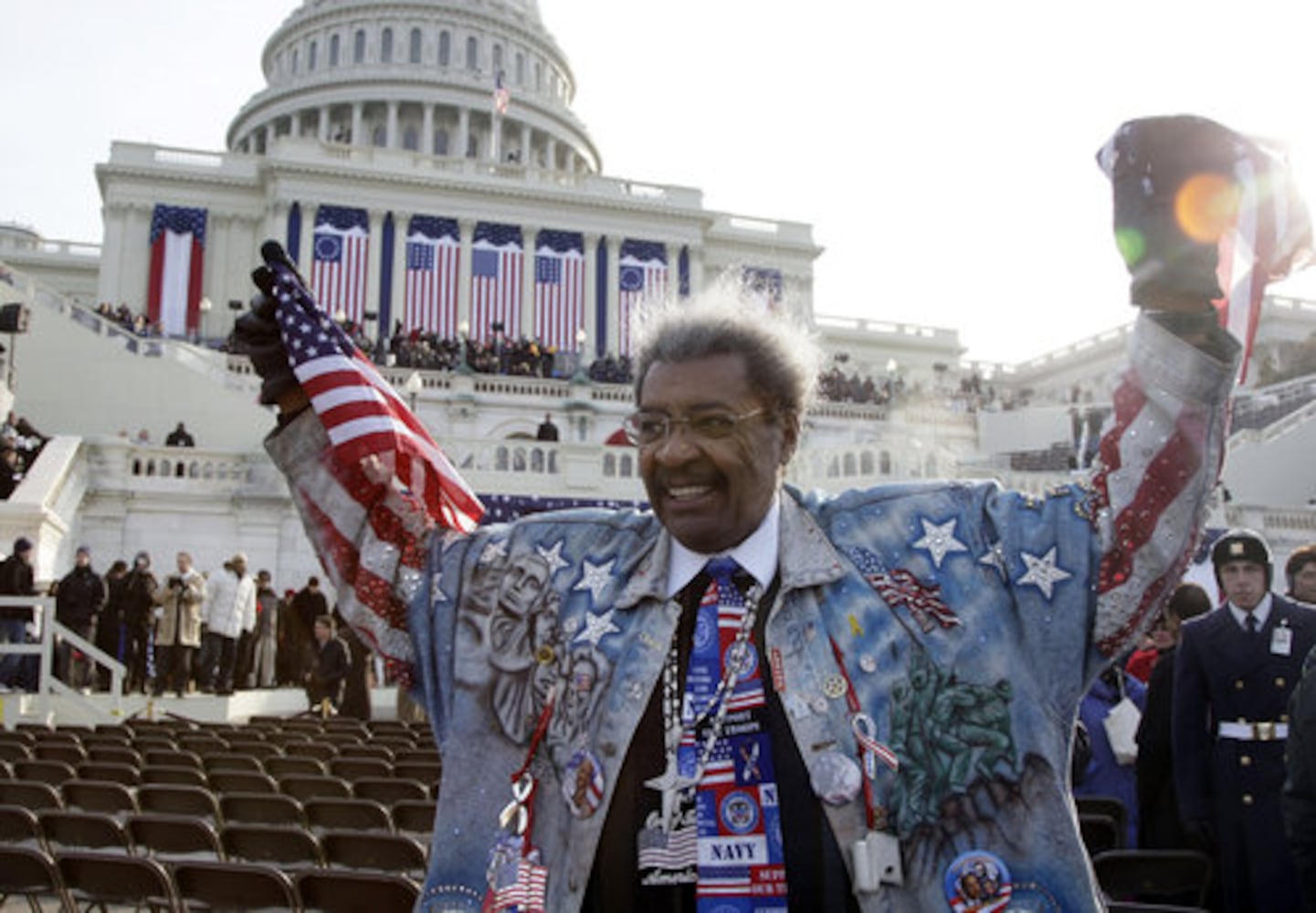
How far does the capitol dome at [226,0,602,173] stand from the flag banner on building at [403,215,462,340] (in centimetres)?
1753

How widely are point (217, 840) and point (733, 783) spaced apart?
3615 millimetres

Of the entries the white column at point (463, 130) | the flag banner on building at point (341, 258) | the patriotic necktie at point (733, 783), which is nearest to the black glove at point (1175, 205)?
the patriotic necktie at point (733, 783)

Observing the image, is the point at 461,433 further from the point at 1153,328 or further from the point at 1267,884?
the point at 1153,328

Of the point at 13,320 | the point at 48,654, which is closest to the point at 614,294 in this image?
the point at 13,320

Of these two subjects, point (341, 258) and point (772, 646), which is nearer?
point (772, 646)

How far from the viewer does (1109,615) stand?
2098mm

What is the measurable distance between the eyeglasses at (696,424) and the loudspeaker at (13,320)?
2291cm

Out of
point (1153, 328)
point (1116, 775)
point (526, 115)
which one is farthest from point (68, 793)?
point (526, 115)

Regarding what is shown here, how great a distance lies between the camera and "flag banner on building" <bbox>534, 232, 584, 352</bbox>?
48.9 meters

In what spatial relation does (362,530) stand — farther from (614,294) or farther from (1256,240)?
(614,294)

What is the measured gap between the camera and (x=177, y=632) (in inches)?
546

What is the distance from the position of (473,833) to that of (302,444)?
0.93 m

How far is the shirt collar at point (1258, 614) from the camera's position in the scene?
5246mm

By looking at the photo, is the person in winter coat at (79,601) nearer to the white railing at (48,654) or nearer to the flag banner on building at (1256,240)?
the white railing at (48,654)
